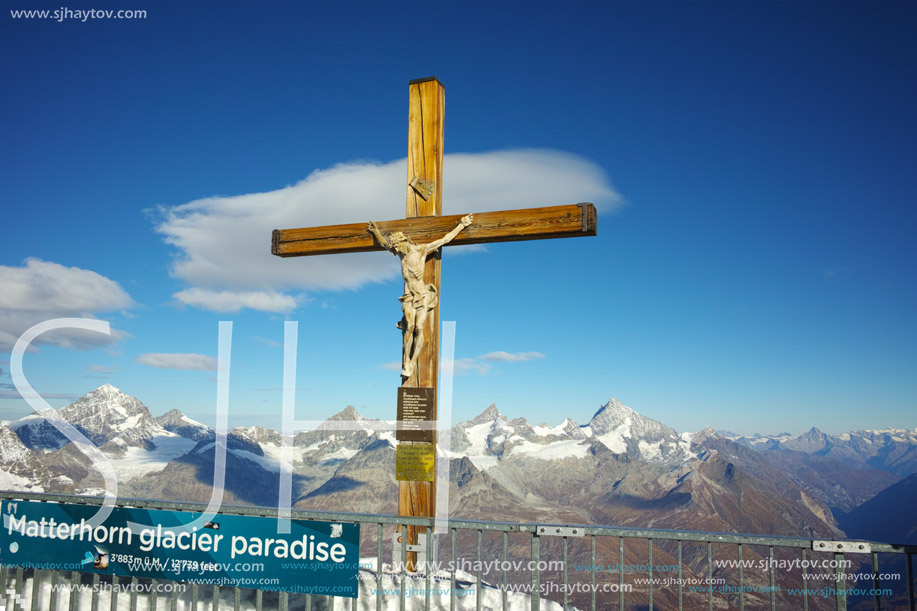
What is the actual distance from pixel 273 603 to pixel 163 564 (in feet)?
4.09

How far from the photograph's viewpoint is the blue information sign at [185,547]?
6.17 meters

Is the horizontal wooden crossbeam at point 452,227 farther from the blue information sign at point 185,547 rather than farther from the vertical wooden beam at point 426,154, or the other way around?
the blue information sign at point 185,547

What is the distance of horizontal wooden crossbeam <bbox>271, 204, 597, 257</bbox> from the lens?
7750 mm

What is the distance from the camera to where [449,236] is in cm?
818

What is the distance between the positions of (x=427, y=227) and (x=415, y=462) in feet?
10.1

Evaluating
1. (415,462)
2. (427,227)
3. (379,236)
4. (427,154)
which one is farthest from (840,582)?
(427,154)

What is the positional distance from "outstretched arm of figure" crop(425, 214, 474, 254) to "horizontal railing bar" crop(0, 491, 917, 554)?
3419 mm

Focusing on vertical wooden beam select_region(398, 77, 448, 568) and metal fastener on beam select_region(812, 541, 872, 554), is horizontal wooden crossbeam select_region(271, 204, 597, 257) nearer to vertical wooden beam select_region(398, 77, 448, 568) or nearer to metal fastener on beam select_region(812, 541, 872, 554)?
vertical wooden beam select_region(398, 77, 448, 568)

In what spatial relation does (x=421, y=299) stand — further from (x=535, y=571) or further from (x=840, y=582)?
(x=840, y=582)

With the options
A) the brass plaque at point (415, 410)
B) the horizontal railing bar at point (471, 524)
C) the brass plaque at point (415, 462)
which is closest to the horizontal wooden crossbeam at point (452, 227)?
the brass plaque at point (415, 410)

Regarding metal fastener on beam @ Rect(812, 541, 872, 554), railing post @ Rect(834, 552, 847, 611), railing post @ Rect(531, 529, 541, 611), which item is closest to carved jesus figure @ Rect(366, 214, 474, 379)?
railing post @ Rect(531, 529, 541, 611)

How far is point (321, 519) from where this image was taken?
6188 mm

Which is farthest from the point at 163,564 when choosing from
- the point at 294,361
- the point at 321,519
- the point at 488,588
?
the point at 488,588

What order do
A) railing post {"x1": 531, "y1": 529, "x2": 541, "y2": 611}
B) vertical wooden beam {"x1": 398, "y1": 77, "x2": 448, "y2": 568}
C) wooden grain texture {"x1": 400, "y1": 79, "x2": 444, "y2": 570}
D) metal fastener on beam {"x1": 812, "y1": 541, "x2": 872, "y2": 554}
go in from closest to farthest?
metal fastener on beam {"x1": 812, "y1": 541, "x2": 872, "y2": 554} → railing post {"x1": 531, "y1": 529, "x2": 541, "y2": 611} → wooden grain texture {"x1": 400, "y1": 79, "x2": 444, "y2": 570} → vertical wooden beam {"x1": 398, "y1": 77, "x2": 448, "y2": 568}
